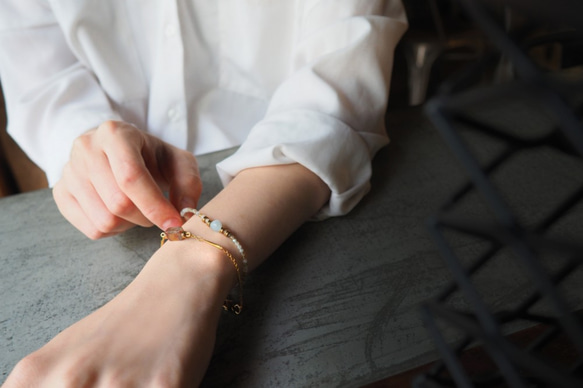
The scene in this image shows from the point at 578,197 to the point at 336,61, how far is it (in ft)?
1.55

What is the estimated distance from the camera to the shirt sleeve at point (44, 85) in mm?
740

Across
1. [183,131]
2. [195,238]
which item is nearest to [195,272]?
[195,238]

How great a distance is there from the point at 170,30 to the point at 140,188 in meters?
0.41

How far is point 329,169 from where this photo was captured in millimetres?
546

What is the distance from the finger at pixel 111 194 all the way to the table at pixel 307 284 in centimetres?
3

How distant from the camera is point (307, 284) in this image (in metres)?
0.43

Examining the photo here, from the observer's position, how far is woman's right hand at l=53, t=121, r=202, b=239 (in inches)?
18.7

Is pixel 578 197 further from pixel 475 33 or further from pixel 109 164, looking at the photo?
pixel 475 33

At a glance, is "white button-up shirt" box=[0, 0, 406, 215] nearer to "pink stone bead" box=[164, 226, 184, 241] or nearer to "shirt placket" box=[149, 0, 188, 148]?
"shirt placket" box=[149, 0, 188, 148]

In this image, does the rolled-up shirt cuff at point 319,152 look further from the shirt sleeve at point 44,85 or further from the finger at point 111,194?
the shirt sleeve at point 44,85

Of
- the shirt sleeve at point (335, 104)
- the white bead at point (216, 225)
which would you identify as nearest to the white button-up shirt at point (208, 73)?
the shirt sleeve at point (335, 104)

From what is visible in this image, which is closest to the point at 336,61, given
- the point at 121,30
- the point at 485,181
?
the point at 121,30

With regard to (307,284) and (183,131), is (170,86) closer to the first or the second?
(183,131)

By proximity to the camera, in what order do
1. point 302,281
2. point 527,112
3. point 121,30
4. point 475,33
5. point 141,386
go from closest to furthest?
point 141,386 < point 302,281 < point 527,112 < point 121,30 < point 475,33
